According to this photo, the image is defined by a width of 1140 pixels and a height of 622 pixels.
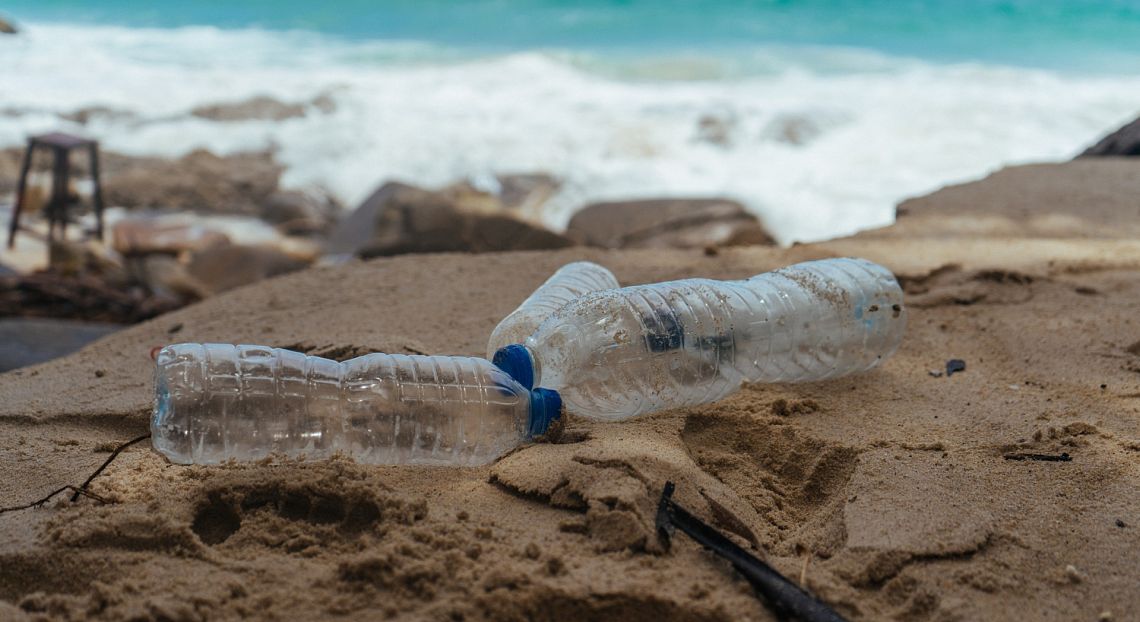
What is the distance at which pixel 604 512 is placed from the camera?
5.19 ft

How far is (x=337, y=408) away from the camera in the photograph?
6.03 feet

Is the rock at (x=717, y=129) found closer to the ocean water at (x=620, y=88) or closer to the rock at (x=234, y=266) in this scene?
the ocean water at (x=620, y=88)

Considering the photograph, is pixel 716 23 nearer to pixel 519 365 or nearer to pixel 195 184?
pixel 195 184

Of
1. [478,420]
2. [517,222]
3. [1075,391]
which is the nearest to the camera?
[478,420]

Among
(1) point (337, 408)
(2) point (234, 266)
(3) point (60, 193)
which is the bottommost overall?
(2) point (234, 266)

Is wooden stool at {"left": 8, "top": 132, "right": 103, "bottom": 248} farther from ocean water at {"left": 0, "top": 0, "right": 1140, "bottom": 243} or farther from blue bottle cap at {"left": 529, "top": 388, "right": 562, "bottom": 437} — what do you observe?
blue bottle cap at {"left": 529, "top": 388, "right": 562, "bottom": 437}

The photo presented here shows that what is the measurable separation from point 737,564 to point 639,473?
0.25 m

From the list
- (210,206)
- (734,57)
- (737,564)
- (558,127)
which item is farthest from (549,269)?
(734,57)

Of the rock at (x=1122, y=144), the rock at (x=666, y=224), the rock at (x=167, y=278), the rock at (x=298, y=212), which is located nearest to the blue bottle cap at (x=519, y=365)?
the rock at (x=666, y=224)

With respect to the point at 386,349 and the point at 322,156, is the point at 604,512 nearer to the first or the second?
the point at 386,349

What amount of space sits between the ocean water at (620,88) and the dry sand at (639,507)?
4.48 m

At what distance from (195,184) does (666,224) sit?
530 cm

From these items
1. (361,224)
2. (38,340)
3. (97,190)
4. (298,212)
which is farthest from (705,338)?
(298,212)

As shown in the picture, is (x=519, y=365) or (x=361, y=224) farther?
(x=361, y=224)
